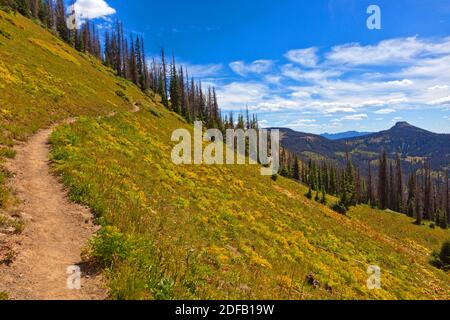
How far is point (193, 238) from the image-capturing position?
13.3m

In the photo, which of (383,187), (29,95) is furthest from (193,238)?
(383,187)

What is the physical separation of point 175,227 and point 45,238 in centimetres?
553

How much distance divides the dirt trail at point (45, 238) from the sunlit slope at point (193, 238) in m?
0.55

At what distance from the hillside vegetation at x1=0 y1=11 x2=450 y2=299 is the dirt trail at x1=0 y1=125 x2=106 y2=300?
50 centimetres

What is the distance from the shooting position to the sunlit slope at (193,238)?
7.99 metres

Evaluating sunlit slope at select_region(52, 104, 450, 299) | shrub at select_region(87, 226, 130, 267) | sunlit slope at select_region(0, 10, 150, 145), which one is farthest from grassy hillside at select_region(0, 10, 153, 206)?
shrub at select_region(87, 226, 130, 267)

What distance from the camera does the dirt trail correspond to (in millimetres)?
6623

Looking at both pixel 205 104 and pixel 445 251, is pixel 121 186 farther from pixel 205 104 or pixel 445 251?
pixel 205 104

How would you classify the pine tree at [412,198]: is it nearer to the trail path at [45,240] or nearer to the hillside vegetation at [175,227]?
the hillside vegetation at [175,227]

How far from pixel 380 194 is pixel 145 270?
112 metres

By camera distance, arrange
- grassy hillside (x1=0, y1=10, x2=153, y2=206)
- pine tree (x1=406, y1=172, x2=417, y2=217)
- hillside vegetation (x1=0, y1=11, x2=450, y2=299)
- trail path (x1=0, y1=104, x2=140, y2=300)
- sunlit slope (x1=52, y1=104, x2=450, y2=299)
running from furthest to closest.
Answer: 1. pine tree (x1=406, y1=172, x2=417, y2=217)
2. grassy hillside (x1=0, y1=10, x2=153, y2=206)
3. hillside vegetation (x1=0, y1=11, x2=450, y2=299)
4. sunlit slope (x1=52, y1=104, x2=450, y2=299)
5. trail path (x1=0, y1=104, x2=140, y2=300)

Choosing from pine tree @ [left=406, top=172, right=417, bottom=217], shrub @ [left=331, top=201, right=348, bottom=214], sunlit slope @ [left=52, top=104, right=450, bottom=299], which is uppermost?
sunlit slope @ [left=52, top=104, right=450, bottom=299]

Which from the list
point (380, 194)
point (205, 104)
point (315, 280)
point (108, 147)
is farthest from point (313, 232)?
point (205, 104)

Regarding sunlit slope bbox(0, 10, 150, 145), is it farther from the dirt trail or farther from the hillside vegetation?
the dirt trail
